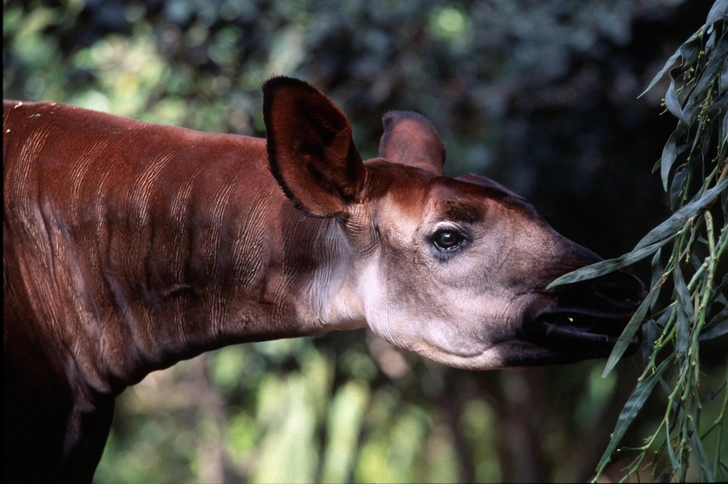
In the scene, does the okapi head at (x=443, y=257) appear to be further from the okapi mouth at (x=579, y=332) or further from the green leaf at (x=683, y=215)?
the green leaf at (x=683, y=215)

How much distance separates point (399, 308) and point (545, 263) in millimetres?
429

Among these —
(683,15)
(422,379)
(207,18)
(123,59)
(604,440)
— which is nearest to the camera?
(683,15)

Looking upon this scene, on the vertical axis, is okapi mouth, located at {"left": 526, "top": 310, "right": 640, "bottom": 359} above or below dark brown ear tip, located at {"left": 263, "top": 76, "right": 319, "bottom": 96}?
below

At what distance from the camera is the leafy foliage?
6.22ft

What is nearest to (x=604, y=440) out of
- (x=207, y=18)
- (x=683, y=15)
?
(x=683, y=15)

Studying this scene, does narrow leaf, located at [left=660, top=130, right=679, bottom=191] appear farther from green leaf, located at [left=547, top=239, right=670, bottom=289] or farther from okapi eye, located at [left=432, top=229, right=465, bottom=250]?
okapi eye, located at [left=432, top=229, right=465, bottom=250]

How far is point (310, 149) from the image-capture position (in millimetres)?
2467

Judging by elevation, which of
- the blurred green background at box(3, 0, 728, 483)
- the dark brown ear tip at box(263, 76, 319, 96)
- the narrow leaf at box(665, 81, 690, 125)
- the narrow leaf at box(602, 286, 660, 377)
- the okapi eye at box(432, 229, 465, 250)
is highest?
the narrow leaf at box(665, 81, 690, 125)

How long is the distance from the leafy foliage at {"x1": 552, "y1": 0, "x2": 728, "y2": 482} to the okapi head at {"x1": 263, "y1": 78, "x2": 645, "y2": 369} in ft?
0.63

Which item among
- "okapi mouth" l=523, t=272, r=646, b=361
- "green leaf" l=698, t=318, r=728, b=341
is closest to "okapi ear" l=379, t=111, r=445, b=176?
"okapi mouth" l=523, t=272, r=646, b=361

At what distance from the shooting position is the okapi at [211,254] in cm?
241

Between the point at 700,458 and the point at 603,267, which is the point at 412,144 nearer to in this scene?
the point at 603,267

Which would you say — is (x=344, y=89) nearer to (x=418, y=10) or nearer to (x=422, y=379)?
(x=418, y=10)

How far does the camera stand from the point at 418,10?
5887 millimetres
